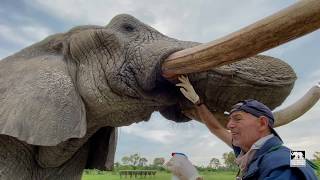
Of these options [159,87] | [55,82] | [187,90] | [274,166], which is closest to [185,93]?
[187,90]

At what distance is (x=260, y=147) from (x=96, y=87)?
1661 mm

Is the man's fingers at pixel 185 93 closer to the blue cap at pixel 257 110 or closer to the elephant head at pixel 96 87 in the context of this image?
the elephant head at pixel 96 87

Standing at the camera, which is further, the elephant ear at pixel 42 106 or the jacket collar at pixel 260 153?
the elephant ear at pixel 42 106

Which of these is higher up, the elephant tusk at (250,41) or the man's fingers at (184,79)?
the elephant tusk at (250,41)

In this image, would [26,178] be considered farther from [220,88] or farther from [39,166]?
[220,88]

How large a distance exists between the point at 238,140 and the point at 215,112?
1.25 m

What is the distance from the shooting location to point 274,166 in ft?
6.26

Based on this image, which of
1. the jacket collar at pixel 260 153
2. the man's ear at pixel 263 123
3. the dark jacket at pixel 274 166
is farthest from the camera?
the man's ear at pixel 263 123

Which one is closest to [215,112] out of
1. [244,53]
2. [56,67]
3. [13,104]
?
[244,53]

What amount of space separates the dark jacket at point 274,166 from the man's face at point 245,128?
0.09 m

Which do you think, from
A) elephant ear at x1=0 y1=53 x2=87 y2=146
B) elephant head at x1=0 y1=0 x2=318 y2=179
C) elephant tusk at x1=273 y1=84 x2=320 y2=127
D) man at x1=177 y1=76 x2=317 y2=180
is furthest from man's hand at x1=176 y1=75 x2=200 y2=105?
man at x1=177 y1=76 x2=317 y2=180

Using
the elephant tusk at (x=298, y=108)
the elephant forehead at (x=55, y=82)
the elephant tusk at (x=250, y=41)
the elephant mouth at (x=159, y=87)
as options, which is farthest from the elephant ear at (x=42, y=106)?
the elephant tusk at (x=298, y=108)

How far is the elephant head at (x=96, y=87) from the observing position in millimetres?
3258

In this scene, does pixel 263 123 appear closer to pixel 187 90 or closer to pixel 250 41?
pixel 250 41
